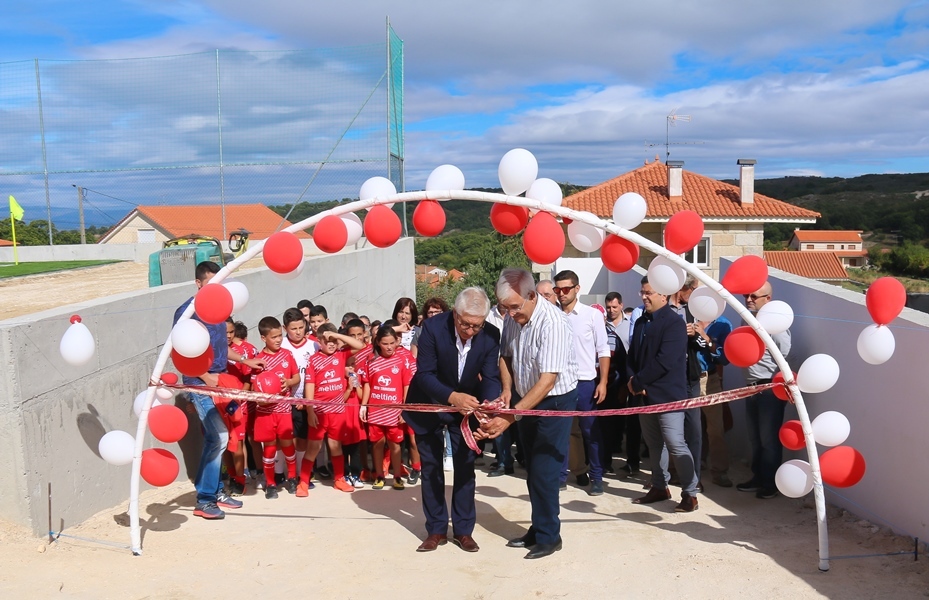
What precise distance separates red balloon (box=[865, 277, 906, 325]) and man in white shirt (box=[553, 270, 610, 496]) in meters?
2.13

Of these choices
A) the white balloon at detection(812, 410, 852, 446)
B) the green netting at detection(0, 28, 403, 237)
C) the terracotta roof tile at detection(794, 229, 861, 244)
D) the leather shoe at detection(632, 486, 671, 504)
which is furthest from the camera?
the terracotta roof tile at detection(794, 229, 861, 244)

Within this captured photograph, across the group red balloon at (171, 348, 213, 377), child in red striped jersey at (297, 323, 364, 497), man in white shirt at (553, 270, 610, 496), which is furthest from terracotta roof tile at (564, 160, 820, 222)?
red balloon at (171, 348, 213, 377)

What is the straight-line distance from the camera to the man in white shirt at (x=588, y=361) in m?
5.88

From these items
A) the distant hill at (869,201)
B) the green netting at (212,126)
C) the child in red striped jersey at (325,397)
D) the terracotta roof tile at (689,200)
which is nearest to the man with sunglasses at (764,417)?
the child in red striped jersey at (325,397)

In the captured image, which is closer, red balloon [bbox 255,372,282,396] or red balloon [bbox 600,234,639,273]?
red balloon [bbox 600,234,639,273]

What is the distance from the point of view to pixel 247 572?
4.52 m

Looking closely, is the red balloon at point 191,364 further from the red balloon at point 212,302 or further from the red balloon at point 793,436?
the red balloon at point 793,436

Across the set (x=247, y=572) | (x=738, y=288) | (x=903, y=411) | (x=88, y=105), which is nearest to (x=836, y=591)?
(x=903, y=411)

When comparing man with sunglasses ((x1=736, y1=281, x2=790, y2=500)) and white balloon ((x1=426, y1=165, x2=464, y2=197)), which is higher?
white balloon ((x1=426, y1=165, x2=464, y2=197))

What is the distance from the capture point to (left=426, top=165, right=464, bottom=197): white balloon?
476cm

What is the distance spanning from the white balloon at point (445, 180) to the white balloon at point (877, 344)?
2429 millimetres

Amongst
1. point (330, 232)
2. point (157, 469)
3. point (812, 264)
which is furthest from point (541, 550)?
point (812, 264)

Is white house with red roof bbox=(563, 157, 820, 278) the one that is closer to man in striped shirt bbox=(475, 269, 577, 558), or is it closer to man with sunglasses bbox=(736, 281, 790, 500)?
man with sunglasses bbox=(736, 281, 790, 500)

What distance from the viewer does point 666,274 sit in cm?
461
